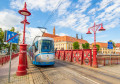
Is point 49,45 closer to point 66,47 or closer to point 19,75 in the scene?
point 19,75

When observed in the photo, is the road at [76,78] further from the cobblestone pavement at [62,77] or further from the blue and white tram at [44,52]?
the blue and white tram at [44,52]

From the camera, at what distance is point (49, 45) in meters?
9.94

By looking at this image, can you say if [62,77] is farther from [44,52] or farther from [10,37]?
[10,37]

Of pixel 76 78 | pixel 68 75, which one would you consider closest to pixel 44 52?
pixel 68 75

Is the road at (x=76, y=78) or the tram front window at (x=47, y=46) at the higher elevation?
the tram front window at (x=47, y=46)

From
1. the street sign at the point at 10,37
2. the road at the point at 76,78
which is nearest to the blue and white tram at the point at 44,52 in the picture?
the road at the point at 76,78

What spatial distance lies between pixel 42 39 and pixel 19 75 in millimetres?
4399

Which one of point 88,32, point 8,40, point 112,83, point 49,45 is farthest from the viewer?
point 88,32

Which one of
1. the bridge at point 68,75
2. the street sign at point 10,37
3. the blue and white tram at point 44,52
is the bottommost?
the bridge at point 68,75

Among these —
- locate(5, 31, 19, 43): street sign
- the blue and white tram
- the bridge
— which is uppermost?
locate(5, 31, 19, 43): street sign

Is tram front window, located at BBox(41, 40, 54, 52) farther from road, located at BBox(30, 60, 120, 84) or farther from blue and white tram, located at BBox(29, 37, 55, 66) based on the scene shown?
road, located at BBox(30, 60, 120, 84)

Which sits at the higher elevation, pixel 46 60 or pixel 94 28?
pixel 94 28


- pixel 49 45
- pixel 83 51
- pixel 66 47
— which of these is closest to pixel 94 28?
pixel 83 51

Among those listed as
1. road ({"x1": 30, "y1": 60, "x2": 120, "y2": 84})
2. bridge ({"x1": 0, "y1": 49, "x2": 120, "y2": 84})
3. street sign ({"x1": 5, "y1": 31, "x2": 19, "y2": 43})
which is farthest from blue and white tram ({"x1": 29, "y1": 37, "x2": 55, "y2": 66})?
street sign ({"x1": 5, "y1": 31, "x2": 19, "y2": 43})
